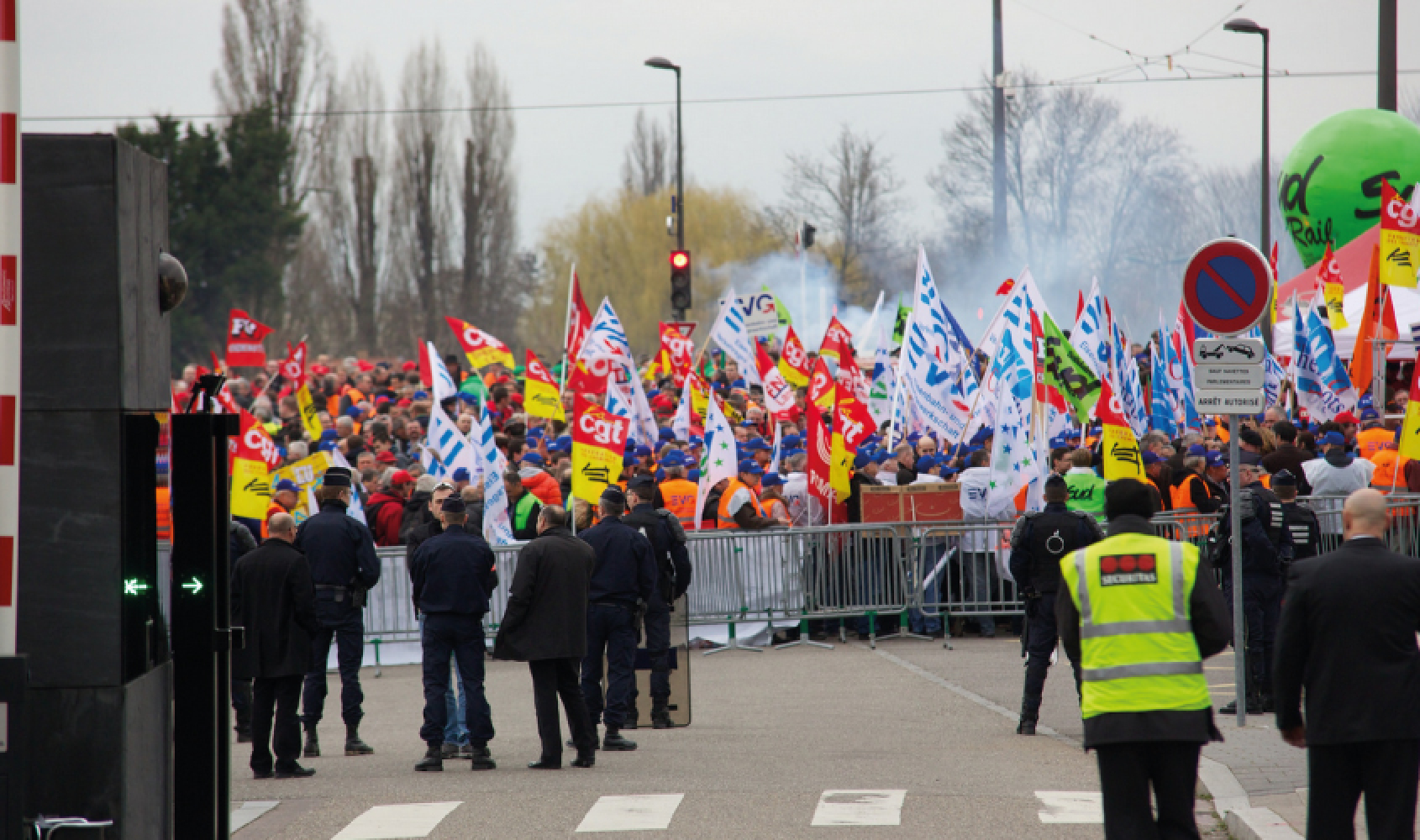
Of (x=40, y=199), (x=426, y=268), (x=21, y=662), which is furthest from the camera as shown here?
(x=426, y=268)

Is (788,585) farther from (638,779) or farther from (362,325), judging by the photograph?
(362,325)

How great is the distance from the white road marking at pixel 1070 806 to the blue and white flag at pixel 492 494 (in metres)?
7.59

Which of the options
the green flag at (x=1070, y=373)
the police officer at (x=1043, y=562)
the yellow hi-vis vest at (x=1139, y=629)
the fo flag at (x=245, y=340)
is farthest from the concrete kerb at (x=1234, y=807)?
the fo flag at (x=245, y=340)

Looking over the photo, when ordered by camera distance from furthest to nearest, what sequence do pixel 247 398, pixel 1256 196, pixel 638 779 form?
pixel 1256 196 → pixel 247 398 → pixel 638 779

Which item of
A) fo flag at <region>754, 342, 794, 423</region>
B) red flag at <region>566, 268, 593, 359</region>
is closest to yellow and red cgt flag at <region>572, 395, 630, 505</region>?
red flag at <region>566, 268, 593, 359</region>

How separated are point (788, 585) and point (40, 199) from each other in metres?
12.7

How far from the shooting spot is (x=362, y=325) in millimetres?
67250

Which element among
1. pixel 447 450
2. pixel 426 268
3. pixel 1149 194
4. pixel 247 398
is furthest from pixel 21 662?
pixel 1149 194

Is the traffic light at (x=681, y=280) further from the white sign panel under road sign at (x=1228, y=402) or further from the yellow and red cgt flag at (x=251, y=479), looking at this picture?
the white sign panel under road sign at (x=1228, y=402)

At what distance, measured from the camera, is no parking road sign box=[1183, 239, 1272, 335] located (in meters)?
10.5

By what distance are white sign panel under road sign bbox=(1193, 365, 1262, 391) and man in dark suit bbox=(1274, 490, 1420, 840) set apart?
165 inches

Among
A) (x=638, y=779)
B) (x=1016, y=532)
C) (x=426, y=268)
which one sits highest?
(x=426, y=268)

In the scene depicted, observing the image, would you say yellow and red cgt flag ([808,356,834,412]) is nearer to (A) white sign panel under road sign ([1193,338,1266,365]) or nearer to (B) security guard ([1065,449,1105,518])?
(B) security guard ([1065,449,1105,518])

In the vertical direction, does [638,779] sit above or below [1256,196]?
below
